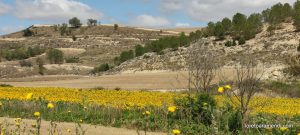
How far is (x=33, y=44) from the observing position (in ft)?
486

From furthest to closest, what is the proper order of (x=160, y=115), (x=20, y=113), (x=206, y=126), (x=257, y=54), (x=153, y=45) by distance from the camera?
(x=153, y=45)
(x=257, y=54)
(x=20, y=113)
(x=160, y=115)
(x=206, y=126)

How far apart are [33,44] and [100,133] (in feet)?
451

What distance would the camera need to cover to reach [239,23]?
84.0 metres

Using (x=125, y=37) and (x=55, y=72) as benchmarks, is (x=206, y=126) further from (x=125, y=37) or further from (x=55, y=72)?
(x=125, y=37)

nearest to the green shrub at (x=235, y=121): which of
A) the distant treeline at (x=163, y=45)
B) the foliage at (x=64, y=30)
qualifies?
the distant treeline at (x=163, y=45)

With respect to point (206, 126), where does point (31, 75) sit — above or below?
below

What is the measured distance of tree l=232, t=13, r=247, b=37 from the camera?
82.3 meters

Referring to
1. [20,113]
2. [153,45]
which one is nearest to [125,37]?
[153,45]

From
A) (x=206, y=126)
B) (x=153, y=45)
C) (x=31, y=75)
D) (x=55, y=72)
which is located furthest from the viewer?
(x=153, y=45)

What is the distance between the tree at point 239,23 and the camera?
82312 millimetres

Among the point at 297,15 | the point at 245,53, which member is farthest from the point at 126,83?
the point at 297,15

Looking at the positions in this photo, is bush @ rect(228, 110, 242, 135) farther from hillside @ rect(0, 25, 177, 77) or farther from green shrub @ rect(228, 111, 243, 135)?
hillside @ rect(0, 25, 177, 77)

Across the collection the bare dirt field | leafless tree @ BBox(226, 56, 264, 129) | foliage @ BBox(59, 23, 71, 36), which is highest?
leafless tree @ BBox(226, 56, 264, 129)

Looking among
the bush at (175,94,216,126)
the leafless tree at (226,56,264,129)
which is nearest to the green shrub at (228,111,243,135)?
the leafless tree at (226,56,264,129)
